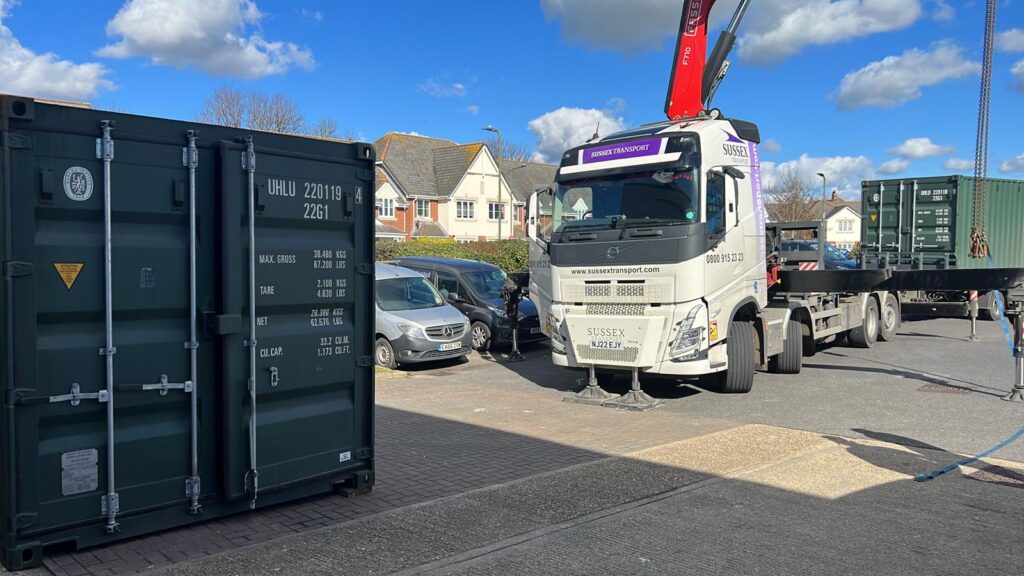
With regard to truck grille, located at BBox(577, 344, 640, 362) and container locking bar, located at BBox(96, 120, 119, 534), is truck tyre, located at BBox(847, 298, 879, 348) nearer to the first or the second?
truck grille, located at BBox(577, 344, 640, 362)

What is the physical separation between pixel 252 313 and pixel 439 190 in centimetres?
5496

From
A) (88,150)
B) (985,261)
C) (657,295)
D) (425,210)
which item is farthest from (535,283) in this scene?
(425,210)

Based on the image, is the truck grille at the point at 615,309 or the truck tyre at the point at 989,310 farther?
the truck tyre at the point at 989,310

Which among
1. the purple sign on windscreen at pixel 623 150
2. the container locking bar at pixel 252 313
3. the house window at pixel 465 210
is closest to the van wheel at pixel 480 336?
the purple sign on windscreen at pixel 623 150

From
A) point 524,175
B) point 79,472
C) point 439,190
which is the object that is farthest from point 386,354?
point 524,175

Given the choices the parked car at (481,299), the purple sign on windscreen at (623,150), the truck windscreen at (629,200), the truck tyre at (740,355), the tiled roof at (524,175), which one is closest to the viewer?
the truck windscreen at (629,200)

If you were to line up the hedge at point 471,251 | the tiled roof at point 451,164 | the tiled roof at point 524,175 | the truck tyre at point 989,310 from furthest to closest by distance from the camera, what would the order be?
the tiled roof at point 524,175 < the tiled roof at point 451,164 < the hedge at point 471,251 < the truck tyre at point 989,310

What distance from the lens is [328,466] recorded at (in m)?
5.83

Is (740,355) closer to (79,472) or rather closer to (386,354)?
(386,354)

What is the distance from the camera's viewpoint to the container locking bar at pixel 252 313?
5.18 metres

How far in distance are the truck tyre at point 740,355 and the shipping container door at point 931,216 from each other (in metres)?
11.4

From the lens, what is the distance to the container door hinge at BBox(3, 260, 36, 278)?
4.19m

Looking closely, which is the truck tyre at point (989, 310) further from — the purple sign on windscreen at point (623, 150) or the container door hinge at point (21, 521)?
the container door hinge at point (21, 521)

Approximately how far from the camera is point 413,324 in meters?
13.8
